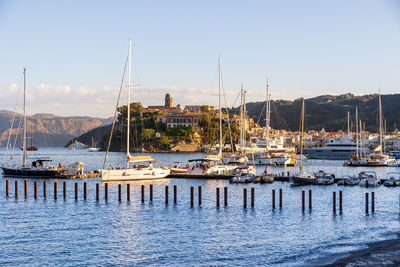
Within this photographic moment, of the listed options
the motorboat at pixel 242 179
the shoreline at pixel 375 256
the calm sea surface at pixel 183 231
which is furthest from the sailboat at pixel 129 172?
the shoreline at pixel 375 256

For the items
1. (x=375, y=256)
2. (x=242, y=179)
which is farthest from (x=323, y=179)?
(x=375, y=256)

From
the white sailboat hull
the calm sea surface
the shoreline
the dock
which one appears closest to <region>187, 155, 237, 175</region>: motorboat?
the dock

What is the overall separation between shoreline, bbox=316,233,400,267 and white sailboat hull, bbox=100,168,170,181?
39041mm

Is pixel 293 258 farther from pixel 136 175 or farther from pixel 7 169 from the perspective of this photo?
pixel 7 169

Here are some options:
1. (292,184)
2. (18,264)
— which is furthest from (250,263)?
(292,184)

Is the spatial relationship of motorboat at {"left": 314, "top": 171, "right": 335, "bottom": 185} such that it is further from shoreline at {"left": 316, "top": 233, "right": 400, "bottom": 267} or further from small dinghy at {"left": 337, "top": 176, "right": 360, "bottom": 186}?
shoreline at {"left": 316, "top": 233, "right": 400, "bottom": 267}

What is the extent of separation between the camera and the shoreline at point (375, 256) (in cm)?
2538

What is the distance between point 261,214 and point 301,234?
7598 mm

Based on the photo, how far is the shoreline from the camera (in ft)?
83.3

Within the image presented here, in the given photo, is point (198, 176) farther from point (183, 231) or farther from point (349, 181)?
point (183, 231)

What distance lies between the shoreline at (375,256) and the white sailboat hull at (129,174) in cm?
3904

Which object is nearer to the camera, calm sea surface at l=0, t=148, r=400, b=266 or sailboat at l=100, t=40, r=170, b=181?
calm sea surface at l=0, t=148, r=400, b=266

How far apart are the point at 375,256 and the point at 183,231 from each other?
12976 millimetres

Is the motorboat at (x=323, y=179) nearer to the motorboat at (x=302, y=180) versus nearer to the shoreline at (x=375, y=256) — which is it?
the motorboat at (x=302, y=180)
